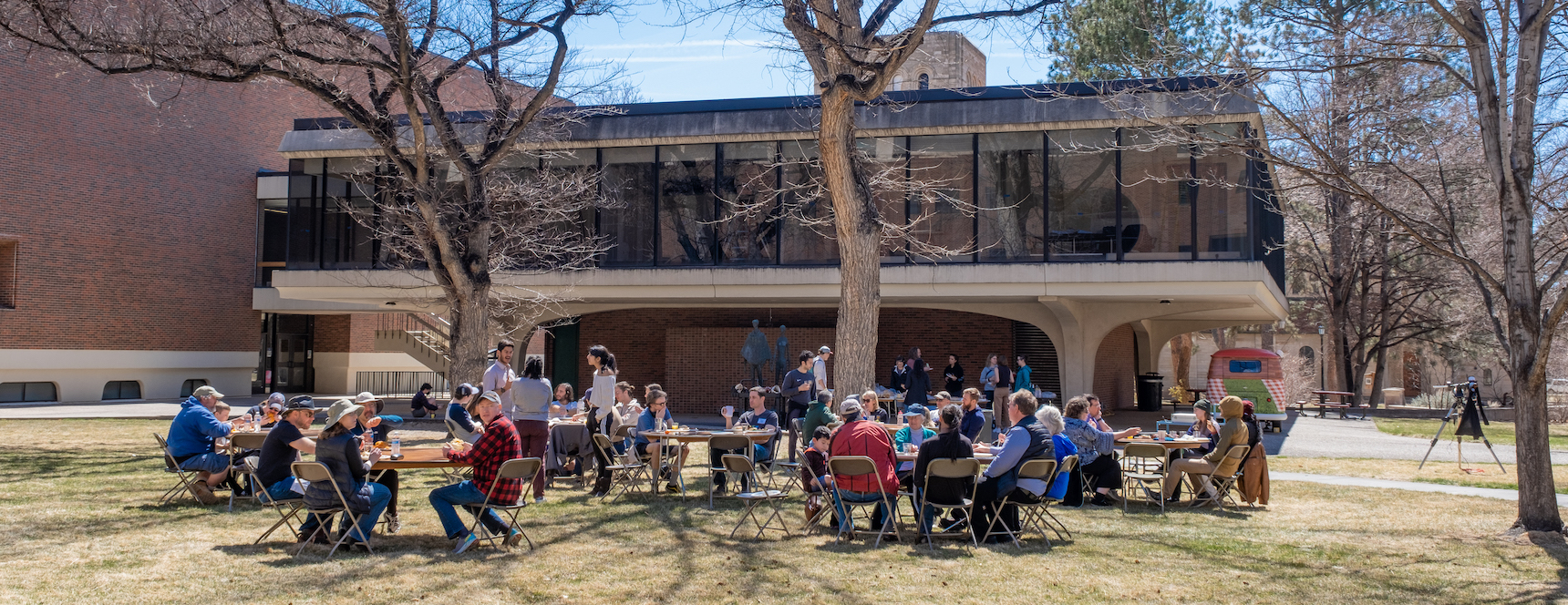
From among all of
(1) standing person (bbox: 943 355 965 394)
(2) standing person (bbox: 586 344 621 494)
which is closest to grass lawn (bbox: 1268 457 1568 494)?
(1) standing person (bbox: 943 355 965 394)

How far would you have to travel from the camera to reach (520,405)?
10047mm

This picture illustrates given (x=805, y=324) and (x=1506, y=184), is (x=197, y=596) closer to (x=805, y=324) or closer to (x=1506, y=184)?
(x=1506, y=184)

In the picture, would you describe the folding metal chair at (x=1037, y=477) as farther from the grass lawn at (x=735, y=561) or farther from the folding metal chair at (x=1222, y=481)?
the folding metal chair at (x=1222, y=481)

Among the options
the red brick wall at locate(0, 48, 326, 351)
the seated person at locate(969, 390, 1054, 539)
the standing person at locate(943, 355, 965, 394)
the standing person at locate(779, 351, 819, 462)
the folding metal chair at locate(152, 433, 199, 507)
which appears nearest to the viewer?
the seated person at locate(969, 390, 1054, 539)

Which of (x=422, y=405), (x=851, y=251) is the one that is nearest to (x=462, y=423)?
(x=851, y=251)

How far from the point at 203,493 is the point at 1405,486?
12.4 metres

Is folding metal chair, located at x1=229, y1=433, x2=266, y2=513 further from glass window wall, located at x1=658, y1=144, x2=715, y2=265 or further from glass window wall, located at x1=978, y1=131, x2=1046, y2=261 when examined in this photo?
glass window wall, located at x1=978, y1=131, x2=1046, y2=261

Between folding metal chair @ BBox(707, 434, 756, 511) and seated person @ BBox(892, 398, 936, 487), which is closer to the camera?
seated person @ BBox(892, 398, 936, 487)

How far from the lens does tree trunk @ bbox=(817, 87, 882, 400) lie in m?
11.9

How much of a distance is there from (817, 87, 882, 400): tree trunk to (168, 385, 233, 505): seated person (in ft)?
19.6

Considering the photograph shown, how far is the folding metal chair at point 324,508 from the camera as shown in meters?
7.23

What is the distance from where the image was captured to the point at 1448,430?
2138cm

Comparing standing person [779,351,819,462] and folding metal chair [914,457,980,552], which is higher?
standing person [779,351,819,462]

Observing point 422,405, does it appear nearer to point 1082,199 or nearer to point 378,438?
point 378,438
